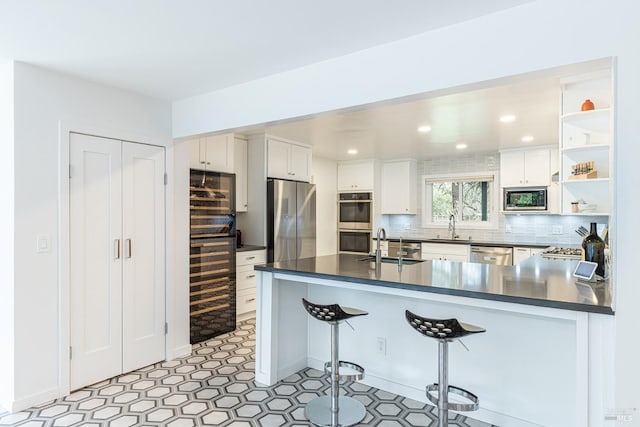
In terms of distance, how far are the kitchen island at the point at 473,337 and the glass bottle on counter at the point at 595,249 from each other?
20 cm

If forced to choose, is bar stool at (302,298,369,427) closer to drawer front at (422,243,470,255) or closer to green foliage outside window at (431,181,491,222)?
drawer front at (422,243,470,255)

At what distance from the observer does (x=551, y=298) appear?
191 centimetres

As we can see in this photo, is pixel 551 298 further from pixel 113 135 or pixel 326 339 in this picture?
pixel 113 135

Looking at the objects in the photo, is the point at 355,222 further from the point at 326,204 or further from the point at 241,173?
the point at 241,173

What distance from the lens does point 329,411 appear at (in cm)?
Answer: 257

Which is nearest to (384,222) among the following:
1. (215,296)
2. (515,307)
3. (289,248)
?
(289,248)

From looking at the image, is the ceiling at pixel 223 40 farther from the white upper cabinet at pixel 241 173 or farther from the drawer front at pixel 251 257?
the drawer front at pixel 251 257

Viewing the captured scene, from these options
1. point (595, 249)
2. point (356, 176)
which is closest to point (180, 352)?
point (595, 249)

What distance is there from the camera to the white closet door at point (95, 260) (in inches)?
116

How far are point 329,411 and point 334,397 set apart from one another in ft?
0.55

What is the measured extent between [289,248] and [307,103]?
2.72 m

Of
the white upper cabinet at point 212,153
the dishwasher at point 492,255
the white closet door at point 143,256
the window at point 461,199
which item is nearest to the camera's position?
the white closet door at point 143,256

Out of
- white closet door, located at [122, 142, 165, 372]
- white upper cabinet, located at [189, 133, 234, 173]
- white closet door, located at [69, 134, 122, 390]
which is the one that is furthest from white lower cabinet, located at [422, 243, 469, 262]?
white closet door, located at [69, 134, 122, 390]

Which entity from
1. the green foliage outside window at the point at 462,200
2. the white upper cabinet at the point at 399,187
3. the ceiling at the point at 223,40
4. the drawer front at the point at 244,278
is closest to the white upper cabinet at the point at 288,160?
the drawer front at the point at 244,278
